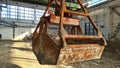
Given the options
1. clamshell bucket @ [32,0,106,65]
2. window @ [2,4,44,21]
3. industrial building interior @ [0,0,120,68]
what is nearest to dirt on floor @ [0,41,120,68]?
industrial building interior @ [0,0,120,68]

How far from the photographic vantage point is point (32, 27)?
28156 mm

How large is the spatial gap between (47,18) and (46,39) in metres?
0.52

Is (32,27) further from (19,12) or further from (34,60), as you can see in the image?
(34,60)

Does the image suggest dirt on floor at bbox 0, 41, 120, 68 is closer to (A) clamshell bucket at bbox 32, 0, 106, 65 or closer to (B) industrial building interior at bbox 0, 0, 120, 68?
(B) industrial building interior at bbox 0, 0, 120, 68

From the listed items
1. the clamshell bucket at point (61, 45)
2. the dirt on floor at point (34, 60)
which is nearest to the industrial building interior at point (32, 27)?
the dirt on floor at point (34, 60)

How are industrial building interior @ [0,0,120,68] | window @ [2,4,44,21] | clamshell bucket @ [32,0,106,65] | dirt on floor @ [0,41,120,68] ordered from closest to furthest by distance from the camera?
1. clamshell bucket @ [32,0,106,65]
2. dirt on floor @ [0,41,120,68]
3. industrial building interior @ [0,0,120,68]
4. window @ [2,4,44,21]

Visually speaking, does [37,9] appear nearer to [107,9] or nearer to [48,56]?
[107,9]

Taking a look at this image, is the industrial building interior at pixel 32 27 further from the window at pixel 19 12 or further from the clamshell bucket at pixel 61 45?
the clamshell bucket at pixel 61 45

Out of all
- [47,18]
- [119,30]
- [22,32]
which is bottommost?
[22,32]

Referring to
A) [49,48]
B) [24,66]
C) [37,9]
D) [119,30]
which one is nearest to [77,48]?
[49,48]

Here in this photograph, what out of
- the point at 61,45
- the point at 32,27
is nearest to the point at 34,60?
the point at 61,45

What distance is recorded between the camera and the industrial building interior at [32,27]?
732 cm

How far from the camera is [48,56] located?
369 cm

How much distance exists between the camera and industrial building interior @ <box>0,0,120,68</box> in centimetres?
732
